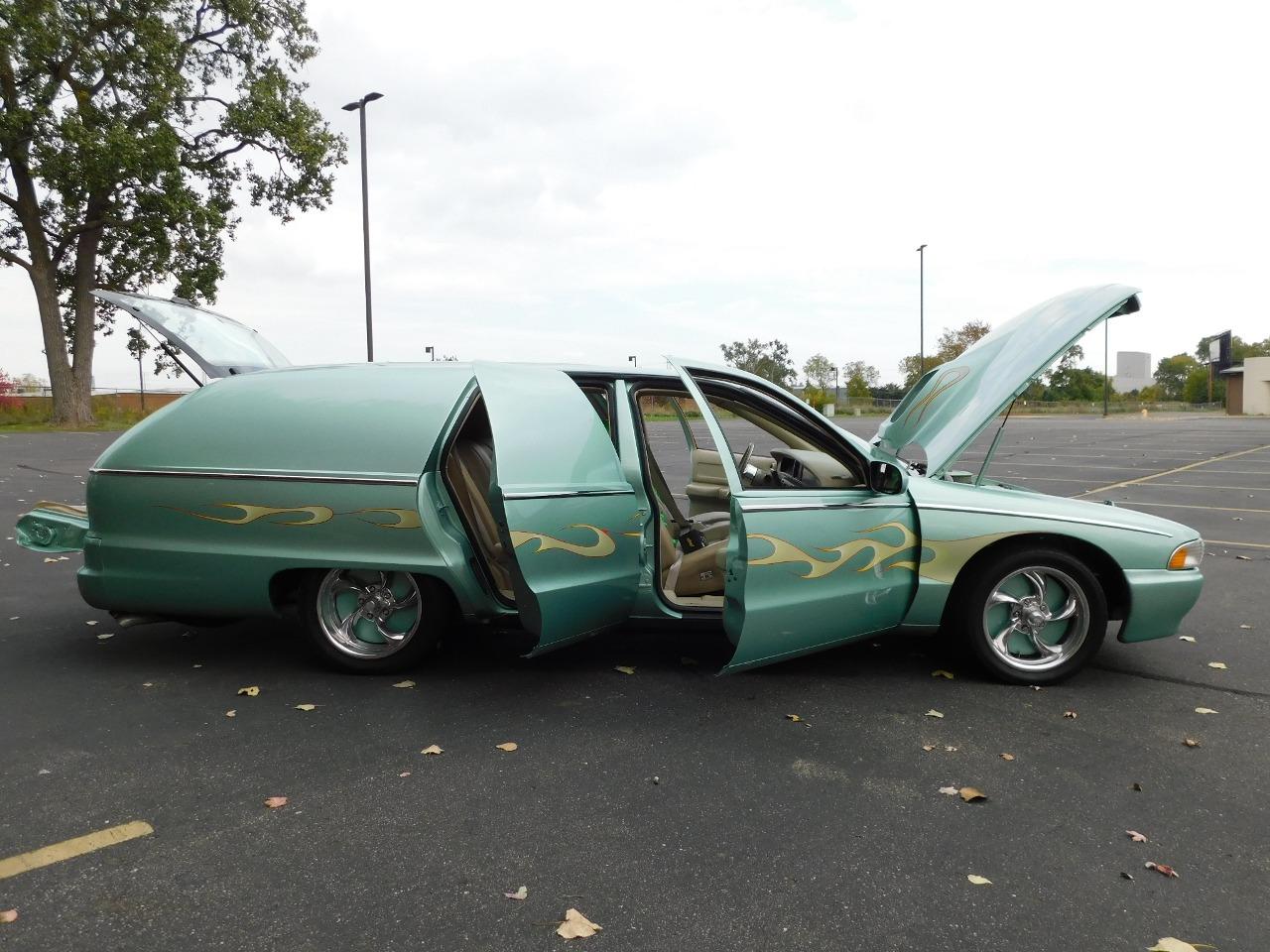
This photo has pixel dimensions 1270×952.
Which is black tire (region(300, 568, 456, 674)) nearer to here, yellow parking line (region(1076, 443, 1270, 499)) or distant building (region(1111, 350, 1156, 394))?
yellow parking line (region(1076, 443, 1270, 499))

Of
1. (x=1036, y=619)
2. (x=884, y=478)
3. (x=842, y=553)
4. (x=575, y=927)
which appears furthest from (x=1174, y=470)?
(x=575, y=927)

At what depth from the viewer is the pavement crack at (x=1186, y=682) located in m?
4.52

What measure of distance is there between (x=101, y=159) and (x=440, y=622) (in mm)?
25753

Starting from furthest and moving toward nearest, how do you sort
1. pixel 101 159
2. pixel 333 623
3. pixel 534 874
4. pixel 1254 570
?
1. pixel 101 159
2. pixel 1254 570
3. pixel 333 623
4. pixel 534 874

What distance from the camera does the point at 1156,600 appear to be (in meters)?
4.59

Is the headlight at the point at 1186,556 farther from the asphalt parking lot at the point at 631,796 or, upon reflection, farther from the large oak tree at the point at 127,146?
the large oak tree at the point at 127,146

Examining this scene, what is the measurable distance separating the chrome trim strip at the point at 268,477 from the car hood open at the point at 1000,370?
2.63 meters

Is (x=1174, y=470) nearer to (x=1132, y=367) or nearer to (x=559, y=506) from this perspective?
(x=559, y=506)

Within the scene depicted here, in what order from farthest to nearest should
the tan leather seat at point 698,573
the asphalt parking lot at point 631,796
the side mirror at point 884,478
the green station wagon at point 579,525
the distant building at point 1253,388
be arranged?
the distant building at point 1253,388
the tan leather seat at point 698,573
the side mirror at point 884,478
the green station wagon at point 579,525
the asphalt parking lot at point 631,796

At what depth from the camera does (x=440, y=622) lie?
465 centimetres

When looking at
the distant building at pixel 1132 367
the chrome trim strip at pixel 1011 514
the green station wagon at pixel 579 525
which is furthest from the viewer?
the distant building at pixel 1132 367

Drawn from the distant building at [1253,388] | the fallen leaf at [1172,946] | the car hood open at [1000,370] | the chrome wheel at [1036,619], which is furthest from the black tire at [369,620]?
the distant building at [1253,388]

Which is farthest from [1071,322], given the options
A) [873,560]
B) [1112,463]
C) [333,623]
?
[1112,463]

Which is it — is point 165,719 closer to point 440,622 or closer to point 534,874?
point 440,622
